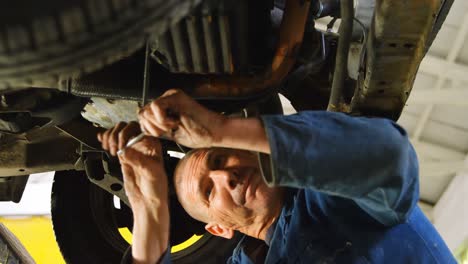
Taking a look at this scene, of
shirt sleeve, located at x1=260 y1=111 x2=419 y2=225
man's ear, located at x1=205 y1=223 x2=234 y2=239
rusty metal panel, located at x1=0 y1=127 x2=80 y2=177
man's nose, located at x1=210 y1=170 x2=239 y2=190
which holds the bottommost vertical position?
rusty metal panel, located at x1=0 y1=127 x2=80 y2=177

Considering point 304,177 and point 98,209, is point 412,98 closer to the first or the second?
point 98,209

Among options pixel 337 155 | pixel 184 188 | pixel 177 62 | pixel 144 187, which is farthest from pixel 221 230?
pixel 337 155

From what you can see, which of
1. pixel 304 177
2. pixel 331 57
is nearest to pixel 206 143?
pixel 304 177

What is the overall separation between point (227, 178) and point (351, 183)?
29 cm

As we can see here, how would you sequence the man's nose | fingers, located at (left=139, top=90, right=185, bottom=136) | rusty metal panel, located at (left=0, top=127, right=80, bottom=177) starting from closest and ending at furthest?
fingers, located at (left=139, top=90, right=185, bottom=136) < the man's nose < rusty metal panel, located at (left=0, top=127, right=80, bottom=177)

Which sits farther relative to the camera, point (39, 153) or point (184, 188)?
point (39, 153)

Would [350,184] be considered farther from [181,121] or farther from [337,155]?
[181,121]

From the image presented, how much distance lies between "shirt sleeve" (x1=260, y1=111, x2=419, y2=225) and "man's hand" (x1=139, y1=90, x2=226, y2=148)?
3.2 inches

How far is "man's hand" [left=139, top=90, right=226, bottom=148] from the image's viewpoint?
88 centimetres

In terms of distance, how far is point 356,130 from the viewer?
921 millimetres

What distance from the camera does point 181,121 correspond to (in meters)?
0.88

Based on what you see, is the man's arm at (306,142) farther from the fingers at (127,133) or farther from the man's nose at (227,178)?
the man's nose at (227,178)

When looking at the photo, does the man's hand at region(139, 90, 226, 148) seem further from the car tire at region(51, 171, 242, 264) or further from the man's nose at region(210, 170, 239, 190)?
the car tire at region(51, 171, 242, 264)

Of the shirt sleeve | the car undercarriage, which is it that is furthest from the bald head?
the shirt sleeve
